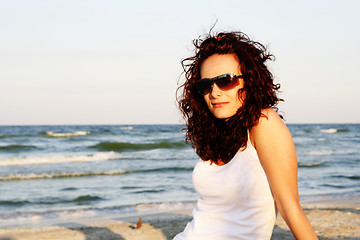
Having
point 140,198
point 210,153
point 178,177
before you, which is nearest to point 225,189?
point 210,153

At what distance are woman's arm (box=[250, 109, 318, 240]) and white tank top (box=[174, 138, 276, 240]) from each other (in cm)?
16

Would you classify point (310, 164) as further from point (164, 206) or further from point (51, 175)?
point (51, 175)

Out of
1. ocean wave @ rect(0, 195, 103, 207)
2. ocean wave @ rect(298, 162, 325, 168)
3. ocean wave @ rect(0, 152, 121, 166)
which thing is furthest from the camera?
ocean wave @ rect(0, 152, 121, 166)

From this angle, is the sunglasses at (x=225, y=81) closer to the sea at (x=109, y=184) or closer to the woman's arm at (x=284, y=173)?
the woman's arm at (x=284, y=173)

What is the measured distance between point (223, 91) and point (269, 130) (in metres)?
0.36

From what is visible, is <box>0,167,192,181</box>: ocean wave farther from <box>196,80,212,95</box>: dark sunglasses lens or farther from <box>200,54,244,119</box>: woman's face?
<box>200,54,244,119</box>: woman's face

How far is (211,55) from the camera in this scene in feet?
6.54

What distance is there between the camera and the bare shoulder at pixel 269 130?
1.56 meters

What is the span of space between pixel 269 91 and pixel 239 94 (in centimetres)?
13

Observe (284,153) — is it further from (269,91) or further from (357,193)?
(357,193)

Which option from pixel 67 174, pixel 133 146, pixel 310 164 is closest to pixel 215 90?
pixel 67 174

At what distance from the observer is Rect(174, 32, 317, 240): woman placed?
5.49 ft

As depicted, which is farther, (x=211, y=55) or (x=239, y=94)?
(x=211, y=55)

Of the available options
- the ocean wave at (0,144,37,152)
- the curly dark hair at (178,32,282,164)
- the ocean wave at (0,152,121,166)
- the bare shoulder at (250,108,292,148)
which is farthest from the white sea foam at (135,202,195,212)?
the ocean wave at (0,144,37,152)
